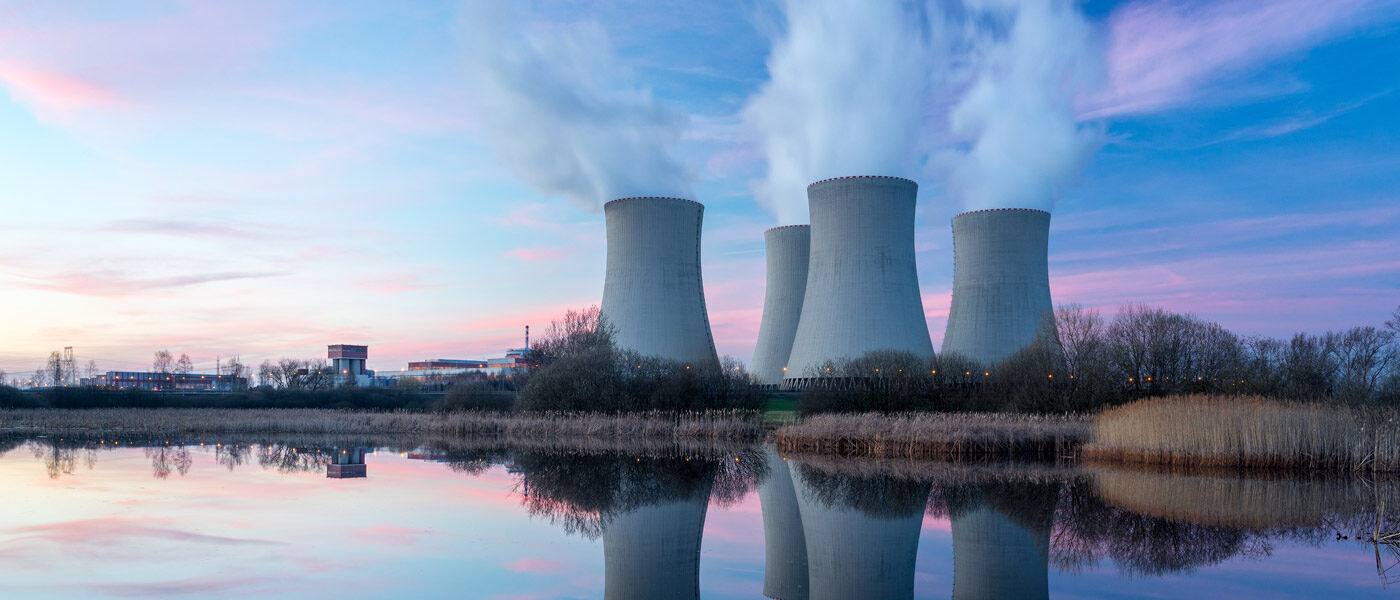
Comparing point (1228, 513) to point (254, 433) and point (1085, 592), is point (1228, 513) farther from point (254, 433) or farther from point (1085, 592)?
point (254, 433)

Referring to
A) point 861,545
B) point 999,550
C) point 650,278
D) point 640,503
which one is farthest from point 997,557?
point 650,278

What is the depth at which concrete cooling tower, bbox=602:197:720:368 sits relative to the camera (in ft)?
71.4

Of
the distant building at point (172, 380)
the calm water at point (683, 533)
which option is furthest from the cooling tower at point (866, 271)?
the distant building at point (172, 380)

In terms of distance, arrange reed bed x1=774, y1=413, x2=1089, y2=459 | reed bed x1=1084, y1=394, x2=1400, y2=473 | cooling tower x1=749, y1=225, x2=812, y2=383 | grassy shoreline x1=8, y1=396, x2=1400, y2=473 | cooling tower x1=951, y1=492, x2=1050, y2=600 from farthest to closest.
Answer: cooling tower x1=749, y1=225, x2=812, y2=383, reed bed x1=774, y1=413, x2=1089, y2=459, grassy shoreline x1=8, y1=396, x2=1400, y2=473, reed bed x1=1084, y1=394, x2=1400, y2=473, cooling tower x1=951, y1=492, x2=1050, y2=600

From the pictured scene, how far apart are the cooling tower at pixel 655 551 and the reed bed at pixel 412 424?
7.99 m

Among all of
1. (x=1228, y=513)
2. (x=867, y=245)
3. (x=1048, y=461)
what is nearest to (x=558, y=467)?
(x=1048, y=461)

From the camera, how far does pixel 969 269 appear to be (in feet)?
74.6

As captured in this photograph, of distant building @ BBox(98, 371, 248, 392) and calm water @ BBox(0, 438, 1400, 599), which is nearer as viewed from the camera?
calm water @ BBox(0, 438, 1400, 599)

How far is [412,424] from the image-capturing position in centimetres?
1953

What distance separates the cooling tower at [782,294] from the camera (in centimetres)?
2839

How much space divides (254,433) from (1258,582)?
61.4 ft

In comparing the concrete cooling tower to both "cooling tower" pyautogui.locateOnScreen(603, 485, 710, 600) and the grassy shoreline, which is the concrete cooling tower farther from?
"cooling tower" pyautogui.locateOnScreen(603, 485, 710, 600)

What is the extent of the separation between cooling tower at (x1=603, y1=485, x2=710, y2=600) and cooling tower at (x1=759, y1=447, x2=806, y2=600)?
484 millimetres

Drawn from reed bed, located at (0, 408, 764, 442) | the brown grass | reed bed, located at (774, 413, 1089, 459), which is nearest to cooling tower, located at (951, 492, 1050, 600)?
the brown grass
